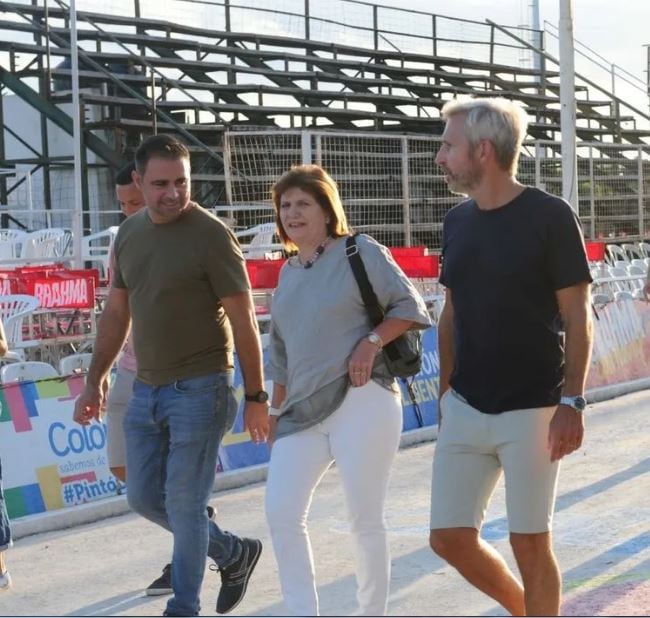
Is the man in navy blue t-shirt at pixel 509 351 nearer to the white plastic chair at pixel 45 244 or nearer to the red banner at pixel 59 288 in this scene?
the red banner at pixel 59 288

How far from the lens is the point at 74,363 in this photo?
33.0 ft

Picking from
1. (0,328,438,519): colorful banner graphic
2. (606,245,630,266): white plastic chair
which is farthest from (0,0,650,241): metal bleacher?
(0,328,438,519): colorful banner graphic

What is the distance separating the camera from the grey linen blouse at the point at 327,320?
16.0 feet

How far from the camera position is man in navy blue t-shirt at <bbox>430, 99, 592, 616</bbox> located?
4.15m

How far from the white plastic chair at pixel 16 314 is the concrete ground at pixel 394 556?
3.05 m

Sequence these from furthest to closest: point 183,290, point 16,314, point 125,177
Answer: point 16,314 → point 125,177 → point 183,290

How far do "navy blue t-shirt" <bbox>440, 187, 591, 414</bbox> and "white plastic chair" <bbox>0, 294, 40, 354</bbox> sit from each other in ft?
24.5

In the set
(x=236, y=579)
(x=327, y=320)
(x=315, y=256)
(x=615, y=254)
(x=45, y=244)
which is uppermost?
(x=45, y=244)

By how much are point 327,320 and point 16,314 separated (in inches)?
272

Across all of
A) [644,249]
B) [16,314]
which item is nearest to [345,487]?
[16,314]

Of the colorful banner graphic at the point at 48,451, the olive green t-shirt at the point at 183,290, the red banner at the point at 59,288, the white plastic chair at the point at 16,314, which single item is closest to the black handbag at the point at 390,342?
the olive green t-shirt at the point at 183,290

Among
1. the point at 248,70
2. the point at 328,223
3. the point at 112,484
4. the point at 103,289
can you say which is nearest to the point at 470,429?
the point at 328,223

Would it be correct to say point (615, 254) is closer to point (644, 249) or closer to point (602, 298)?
point (644, 249)

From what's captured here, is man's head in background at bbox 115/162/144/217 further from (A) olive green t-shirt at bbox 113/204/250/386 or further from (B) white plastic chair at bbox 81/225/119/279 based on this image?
(B) white plastic chair at bbox 81/225/119/279
